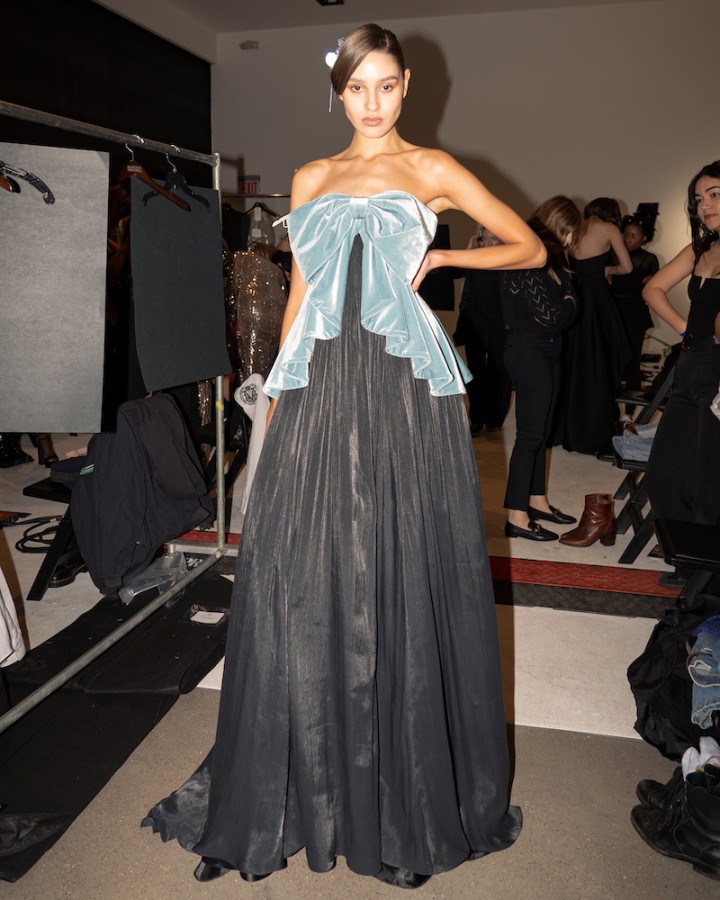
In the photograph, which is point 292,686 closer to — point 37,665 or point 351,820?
point 351,820

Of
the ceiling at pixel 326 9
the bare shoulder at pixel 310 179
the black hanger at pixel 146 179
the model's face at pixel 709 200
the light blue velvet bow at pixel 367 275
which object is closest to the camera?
the light blue velvet bow at pixel 367 275

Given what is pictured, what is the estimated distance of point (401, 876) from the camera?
5.40 ft

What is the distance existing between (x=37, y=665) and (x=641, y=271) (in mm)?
5710

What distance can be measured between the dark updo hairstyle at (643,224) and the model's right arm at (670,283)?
4338 millimetres

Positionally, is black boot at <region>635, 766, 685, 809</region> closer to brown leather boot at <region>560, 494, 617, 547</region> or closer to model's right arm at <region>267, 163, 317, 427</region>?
model's right arm at <region>267, 163, 317, 427</region>

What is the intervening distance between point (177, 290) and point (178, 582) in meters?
1.18

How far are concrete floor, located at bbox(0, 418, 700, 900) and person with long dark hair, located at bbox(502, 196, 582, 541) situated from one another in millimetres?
A: 886

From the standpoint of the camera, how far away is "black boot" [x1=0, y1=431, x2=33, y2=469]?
196 inches

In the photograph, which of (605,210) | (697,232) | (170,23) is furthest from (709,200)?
(170,23)

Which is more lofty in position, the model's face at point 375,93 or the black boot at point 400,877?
the model's face at point 375,93

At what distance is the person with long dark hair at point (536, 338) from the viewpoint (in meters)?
3.48

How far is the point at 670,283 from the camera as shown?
3.31 meters

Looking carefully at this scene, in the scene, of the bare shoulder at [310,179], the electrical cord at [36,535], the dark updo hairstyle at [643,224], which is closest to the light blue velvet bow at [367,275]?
the bare shoulder at [310,179]

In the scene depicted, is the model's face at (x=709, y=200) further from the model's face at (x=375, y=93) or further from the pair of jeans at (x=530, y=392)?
the model's face at (x=375, y=93)
